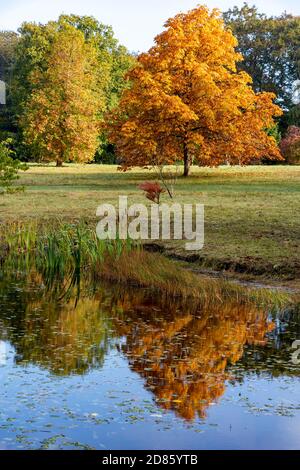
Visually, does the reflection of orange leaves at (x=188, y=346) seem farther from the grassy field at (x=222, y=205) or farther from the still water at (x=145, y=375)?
the grassy field at (x=222, y=205)

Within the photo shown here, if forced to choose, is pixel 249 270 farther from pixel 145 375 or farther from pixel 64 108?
pixel 64 108

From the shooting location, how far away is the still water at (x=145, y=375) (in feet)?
26.9

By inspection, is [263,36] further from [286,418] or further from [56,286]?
[286,418]

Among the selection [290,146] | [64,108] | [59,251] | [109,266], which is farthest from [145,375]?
[64,108]

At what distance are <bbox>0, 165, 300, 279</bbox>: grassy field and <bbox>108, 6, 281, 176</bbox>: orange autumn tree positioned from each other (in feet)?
4.90

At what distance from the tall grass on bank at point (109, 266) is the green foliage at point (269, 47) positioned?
177ft

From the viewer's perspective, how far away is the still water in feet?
26.9

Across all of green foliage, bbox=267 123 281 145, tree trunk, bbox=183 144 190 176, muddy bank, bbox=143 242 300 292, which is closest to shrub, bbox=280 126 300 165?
green foliage, bbox=267 123 281 145

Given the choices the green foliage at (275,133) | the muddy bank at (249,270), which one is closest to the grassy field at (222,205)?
the muddy bank at (249,270)

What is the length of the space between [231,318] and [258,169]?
33877mm

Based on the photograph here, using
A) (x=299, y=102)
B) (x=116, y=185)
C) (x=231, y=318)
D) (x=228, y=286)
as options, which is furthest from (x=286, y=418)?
(x=299, y=102)

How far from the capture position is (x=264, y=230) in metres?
21.0

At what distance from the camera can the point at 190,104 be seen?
37.1 metres

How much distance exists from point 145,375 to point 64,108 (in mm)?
47057
